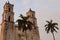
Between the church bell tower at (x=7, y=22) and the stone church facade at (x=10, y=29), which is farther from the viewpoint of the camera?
the stone church facade at (x=10, y=29)

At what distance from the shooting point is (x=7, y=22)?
185 ft

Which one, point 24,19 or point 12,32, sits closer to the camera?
point 24,19

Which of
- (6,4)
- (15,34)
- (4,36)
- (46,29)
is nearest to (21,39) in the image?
(15,34)

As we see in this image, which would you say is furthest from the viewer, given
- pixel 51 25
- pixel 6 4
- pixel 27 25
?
pixel 6 4

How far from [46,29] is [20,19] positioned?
43.6ft

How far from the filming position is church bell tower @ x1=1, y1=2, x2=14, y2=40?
5431cm

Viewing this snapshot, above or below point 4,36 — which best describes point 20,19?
above

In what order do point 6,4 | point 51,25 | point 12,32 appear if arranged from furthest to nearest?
point 6,4
point 12,32
point 51,25

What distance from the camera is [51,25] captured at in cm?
5166

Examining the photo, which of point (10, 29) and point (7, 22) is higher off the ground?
point (7, 22)

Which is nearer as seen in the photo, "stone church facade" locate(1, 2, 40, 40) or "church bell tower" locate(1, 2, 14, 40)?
"church bell tower" locate(1, 2, 14, 40)

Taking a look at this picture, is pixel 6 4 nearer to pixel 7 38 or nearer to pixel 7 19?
pixel 7 19

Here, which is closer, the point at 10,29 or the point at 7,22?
the point at 10,29

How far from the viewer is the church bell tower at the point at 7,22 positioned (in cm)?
5431
